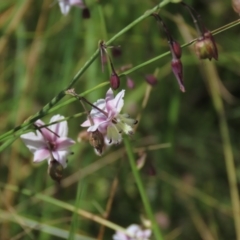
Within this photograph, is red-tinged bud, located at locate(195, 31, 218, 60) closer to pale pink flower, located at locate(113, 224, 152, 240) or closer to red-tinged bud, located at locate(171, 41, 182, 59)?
red-tinged bud, located at locate(171, 41, 182, 59)

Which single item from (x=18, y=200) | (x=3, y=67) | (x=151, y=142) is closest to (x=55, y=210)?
(x=18, y=200)

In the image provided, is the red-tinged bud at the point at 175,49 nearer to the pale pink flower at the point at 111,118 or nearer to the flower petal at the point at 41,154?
the pale pink flower at the point at 111,118

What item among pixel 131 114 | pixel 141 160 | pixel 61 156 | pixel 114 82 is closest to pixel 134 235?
pixel 141 160

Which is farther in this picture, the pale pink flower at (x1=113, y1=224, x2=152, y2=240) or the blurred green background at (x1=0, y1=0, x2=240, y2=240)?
the blurred green background at (x1=0, y1=0, x2=240, y2=240)

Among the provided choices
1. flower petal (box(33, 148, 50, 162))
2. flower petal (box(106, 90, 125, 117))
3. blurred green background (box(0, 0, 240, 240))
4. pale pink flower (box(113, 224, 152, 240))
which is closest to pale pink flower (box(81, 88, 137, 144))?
flower petal (box(106, 90, 125, 117))

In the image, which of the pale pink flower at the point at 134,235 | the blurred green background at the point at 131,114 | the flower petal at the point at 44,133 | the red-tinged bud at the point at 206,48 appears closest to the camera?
Result: the red-tinged bud at the point at 206,48

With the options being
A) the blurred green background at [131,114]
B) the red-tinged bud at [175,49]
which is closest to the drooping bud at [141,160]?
the red-tinged bud at [175,49]
